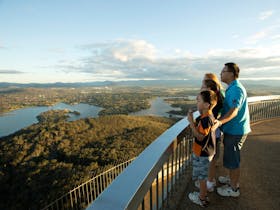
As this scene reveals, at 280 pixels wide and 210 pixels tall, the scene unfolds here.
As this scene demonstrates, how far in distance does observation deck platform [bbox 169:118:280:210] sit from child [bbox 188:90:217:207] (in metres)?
0.19

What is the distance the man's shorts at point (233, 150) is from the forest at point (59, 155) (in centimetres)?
2571

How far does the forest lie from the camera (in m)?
27.0

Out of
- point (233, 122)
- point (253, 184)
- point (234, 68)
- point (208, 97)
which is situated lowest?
point (253, 184)

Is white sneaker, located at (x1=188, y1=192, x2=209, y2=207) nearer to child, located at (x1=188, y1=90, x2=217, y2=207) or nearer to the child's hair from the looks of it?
child, located at (x1=188, y1=90, x2=217, y2=207)

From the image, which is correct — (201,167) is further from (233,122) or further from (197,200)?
(233,122)

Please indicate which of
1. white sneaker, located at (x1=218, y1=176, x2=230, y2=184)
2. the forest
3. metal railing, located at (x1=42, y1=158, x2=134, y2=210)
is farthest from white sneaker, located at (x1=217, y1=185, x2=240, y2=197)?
the forest

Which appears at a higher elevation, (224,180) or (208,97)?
(208,97)

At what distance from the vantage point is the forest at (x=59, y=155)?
27.0 meters

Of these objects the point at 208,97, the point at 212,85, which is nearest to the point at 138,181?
the point at 208,97

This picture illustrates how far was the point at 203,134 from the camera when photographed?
197 centimetres

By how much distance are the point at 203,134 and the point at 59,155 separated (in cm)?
4227

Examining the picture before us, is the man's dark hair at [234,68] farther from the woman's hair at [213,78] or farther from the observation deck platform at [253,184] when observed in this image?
the observation deck platform at [253,184]

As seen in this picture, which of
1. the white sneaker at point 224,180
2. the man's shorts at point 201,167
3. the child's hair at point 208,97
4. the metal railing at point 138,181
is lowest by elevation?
the white sneaker at point 224,180

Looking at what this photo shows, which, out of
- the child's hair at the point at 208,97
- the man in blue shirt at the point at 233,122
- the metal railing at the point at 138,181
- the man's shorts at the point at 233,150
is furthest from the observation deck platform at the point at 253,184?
the child's hair at the point at 208,97
